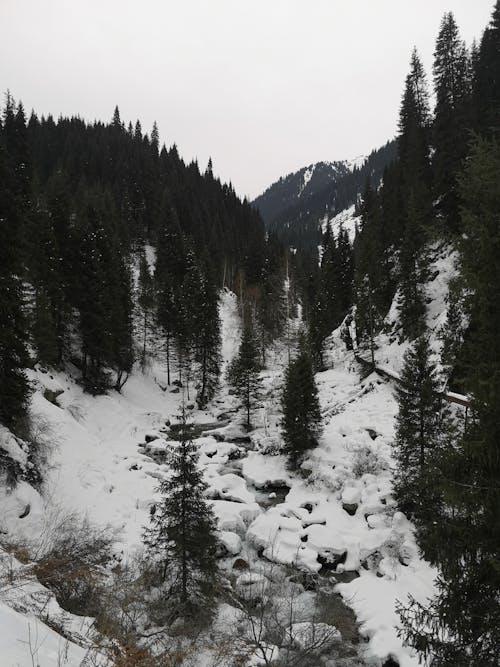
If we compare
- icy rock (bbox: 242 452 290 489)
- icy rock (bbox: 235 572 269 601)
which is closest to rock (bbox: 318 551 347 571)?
icy rock (bbox: 235 572 269 601)

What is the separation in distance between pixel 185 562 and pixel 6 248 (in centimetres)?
1463

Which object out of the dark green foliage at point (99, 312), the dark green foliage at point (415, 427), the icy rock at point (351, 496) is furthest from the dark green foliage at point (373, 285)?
the dark green foliage at point (99, 312)

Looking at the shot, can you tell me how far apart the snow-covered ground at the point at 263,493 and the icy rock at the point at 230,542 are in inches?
1.8

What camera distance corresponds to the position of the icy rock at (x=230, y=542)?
15961mm

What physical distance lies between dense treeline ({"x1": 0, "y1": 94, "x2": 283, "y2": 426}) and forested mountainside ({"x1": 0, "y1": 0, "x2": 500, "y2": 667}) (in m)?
0.28

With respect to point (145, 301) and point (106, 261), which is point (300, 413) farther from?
point (145, 301)

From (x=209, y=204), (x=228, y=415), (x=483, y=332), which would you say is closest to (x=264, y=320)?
(x=228, y=415)

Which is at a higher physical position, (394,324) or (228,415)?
(394,324)

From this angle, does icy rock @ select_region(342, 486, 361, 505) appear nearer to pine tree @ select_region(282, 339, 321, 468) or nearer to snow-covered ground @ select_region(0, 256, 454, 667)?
snow-covered ground @ select_region(0, 256, 454, 667)

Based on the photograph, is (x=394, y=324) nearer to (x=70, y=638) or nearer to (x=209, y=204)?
(x=70, y=638)

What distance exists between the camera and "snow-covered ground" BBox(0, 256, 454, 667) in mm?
13344

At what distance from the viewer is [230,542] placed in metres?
16.2

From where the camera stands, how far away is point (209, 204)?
359 ft

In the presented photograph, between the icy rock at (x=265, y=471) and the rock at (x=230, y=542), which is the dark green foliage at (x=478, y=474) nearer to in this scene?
the rock at (x=230, y=542)
